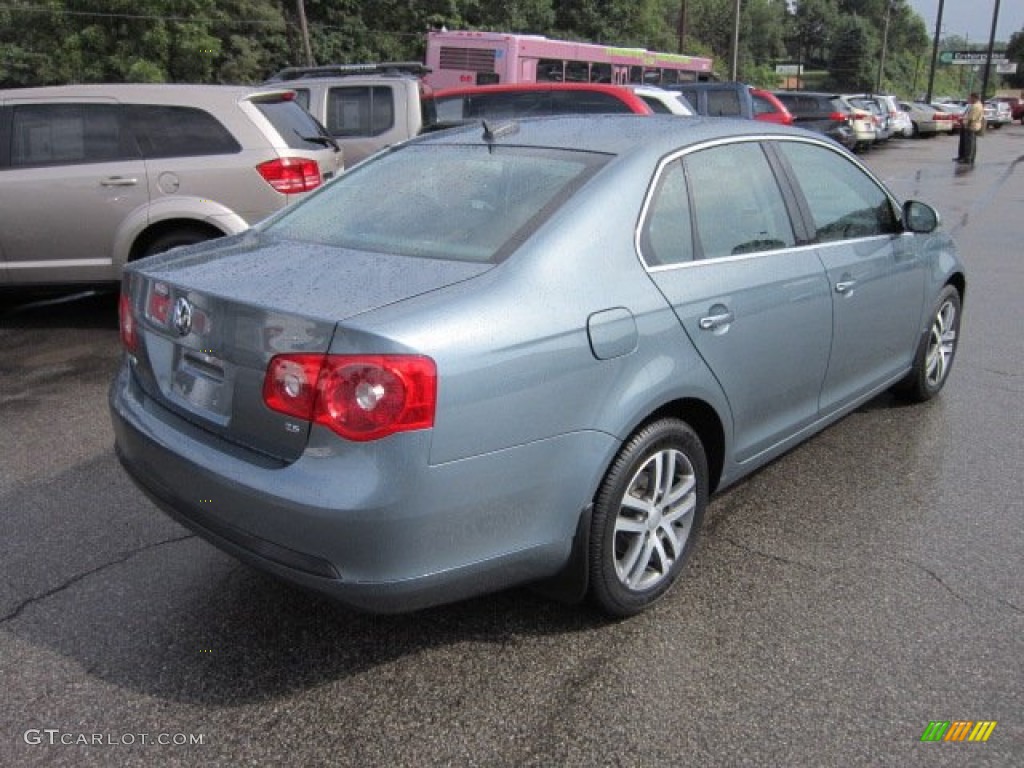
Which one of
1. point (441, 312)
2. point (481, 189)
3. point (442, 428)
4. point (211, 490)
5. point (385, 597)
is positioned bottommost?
point (385, 597)

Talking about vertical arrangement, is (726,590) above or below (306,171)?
below

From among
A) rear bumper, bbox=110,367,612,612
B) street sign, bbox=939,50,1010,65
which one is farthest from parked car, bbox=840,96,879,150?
street sign, bbox=939,50,1010,65

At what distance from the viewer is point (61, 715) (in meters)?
2.53

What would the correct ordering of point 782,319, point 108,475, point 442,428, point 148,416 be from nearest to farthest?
point 442,428, point 148,416, point 782,319, point 108,475

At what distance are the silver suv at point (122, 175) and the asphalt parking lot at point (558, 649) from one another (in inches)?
106

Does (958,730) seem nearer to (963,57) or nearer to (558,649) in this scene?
(558,649)

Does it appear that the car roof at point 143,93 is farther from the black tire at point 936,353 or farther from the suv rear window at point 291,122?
the black tire at point 936,353

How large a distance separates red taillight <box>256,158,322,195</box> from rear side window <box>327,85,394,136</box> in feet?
12.1

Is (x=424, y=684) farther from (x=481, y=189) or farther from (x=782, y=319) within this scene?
(x=782, y=319)

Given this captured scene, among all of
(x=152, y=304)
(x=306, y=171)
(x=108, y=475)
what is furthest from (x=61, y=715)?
(x=306, y=171)

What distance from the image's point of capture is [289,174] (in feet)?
21.8

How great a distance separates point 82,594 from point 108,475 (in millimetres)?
1116

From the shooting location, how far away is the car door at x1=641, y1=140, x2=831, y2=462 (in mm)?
3014

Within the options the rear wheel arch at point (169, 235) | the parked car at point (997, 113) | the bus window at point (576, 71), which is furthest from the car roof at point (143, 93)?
the parked car at point (997, 113)
